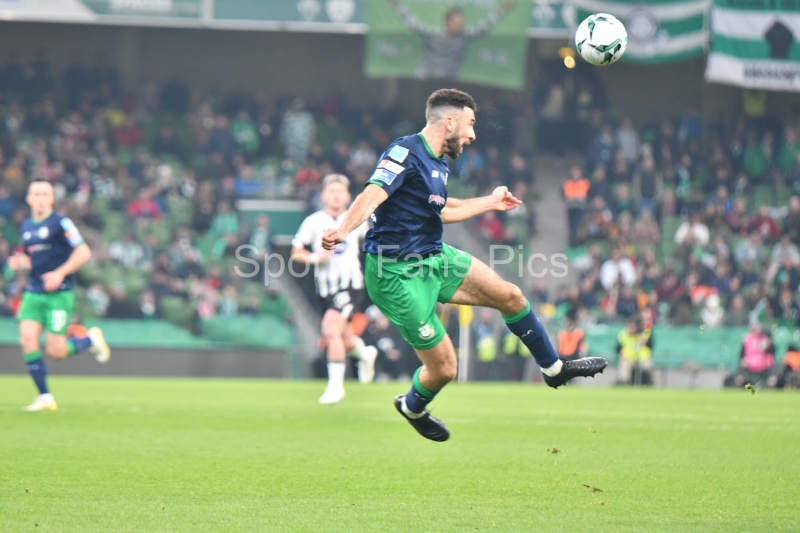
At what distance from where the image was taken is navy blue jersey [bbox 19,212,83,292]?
409 inches

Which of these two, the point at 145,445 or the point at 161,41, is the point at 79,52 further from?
the point at 145,445

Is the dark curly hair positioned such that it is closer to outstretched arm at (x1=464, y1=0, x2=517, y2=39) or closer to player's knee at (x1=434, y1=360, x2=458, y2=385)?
player's knee at (x1=434, y1=360, x2=458, y2=385)

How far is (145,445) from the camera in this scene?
7566 millimetres

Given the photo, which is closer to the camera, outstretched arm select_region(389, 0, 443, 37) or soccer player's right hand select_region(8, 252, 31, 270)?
soccer player's right hand select_region(8, 252, 31, 270)

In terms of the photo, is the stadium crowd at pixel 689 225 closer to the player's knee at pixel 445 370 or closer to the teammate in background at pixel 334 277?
the teammate in background at pixel 334 277

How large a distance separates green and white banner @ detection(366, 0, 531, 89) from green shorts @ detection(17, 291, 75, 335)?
13367 mm

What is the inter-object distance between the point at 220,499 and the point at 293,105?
71.5ft

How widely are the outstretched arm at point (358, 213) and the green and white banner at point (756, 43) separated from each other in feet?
57.6

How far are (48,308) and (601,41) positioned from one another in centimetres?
600

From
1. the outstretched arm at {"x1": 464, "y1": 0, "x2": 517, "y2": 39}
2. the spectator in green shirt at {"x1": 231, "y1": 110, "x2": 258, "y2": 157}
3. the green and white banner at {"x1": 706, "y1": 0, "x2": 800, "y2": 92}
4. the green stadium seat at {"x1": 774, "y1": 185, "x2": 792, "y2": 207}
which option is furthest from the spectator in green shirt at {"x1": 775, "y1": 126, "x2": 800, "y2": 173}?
the spectator in green shirt at {"x1": 231, "y1": 110, "x2": 258, "y2": 157}

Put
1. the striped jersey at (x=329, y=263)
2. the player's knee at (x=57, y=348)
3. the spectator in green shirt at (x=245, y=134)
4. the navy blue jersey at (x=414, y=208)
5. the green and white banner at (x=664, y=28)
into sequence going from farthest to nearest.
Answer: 1. the spectator in green shirt at (x=245, y=134)
2. the green and white banner at (x=664, y=28)
3. the striped jersey at (x=329, y=263)
4. the player's knee at (x=57, y=348)
5. the navy blue jersey at (x=414, y=208)

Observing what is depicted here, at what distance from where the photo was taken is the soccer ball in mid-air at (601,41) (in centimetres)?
757

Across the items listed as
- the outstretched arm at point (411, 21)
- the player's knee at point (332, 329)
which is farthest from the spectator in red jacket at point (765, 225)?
the player's knee at point (332, 329)

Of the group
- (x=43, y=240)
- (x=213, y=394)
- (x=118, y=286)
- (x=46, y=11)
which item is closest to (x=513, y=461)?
(x=43, y=240)
